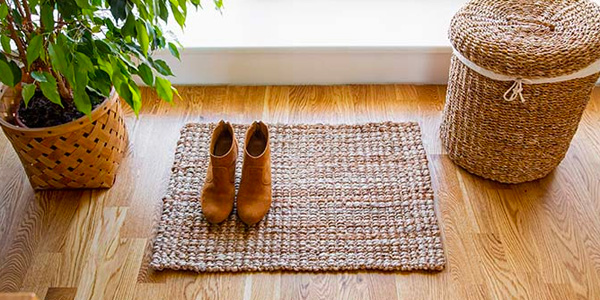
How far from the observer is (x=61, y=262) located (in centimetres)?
150

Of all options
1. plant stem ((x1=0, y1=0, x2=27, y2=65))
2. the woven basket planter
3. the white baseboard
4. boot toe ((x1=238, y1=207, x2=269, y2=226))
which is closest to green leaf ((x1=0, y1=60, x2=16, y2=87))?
plant stem ((x1=0, y1=0, x2=27, y2=65))

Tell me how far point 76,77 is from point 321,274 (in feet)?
2.50

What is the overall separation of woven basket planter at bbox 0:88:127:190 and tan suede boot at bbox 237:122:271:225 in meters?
0.40

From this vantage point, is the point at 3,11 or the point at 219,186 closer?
the point at 3,11

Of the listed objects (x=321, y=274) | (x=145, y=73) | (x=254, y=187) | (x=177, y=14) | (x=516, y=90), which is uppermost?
(x=177, y=14)

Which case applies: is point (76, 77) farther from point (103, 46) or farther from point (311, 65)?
point (311, 65)

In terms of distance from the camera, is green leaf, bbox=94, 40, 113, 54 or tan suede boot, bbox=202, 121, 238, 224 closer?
green leaf, bbox=94, 40, 113, 54

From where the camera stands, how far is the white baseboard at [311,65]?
201 centimetres

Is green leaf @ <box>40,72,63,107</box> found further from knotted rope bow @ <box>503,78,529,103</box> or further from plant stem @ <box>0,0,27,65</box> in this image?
knotted rope bow @ <box>503,78,529,103</box>

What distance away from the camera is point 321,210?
163 centimetres

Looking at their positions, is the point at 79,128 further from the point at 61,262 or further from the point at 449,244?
the point at 449,244

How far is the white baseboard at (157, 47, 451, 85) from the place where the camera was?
6.59ft

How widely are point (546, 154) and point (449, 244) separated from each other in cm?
38

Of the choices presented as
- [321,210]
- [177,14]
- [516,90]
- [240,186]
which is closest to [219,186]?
[240,186]
